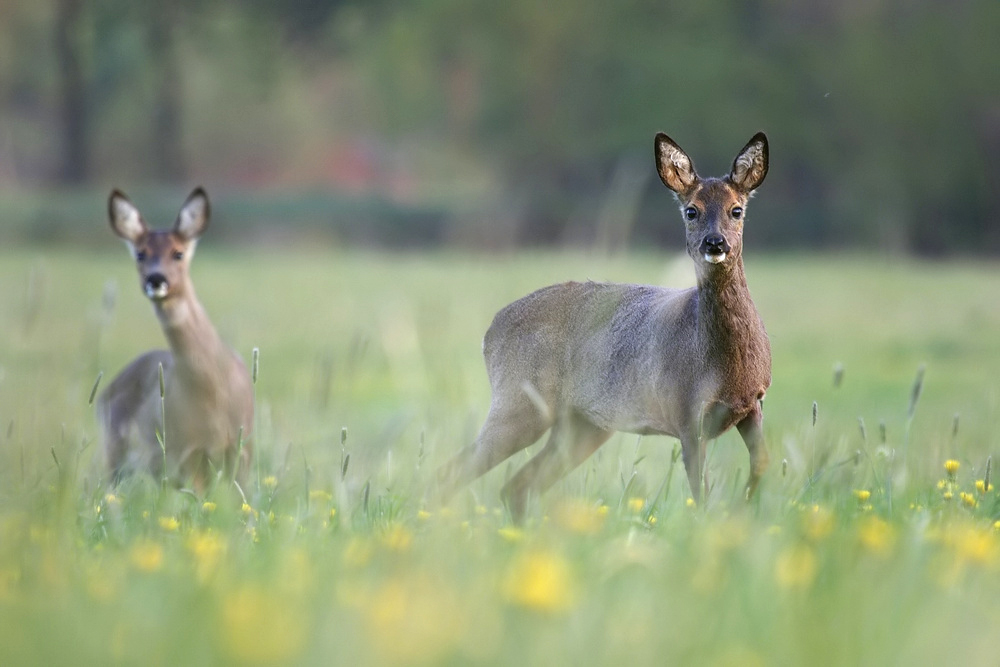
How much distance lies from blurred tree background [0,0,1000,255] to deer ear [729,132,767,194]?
718 inches

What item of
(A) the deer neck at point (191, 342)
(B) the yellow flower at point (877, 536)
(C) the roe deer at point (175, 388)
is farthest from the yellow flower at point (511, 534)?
(A) the deer neck at point (191, 342)

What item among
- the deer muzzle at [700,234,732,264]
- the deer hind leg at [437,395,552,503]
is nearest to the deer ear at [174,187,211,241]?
the deer hind leg at [437,395,552,503]

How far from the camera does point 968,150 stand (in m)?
26.9

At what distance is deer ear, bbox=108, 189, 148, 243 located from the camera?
25.8 ft

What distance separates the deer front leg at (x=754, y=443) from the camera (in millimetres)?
4729

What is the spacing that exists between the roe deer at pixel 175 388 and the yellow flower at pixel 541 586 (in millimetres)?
4095

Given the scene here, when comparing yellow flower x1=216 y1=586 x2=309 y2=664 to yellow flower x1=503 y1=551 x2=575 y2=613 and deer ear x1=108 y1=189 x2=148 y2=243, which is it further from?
deer ear x1=108 y1=189 x2=148 y2=243

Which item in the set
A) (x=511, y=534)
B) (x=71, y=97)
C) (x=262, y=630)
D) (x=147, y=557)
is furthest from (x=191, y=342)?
(x=71, y=97)

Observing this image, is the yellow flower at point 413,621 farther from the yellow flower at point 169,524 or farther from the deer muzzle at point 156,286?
the deer muzzle at point 156,286

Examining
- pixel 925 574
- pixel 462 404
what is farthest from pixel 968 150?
pixel 925 574

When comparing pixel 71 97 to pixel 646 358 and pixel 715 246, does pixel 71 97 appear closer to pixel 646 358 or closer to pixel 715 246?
pixel 646 358

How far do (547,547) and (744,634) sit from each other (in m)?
0.60

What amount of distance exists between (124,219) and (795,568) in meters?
5.54

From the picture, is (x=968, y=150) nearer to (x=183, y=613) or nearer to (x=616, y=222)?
(x=616, y=222)
